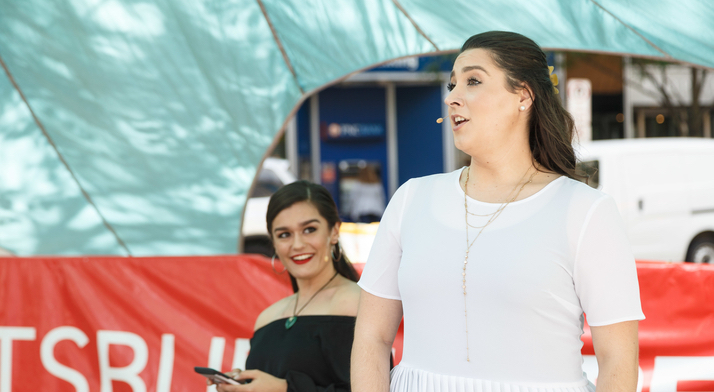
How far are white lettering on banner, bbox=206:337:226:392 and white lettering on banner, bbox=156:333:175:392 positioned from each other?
19 centimetres

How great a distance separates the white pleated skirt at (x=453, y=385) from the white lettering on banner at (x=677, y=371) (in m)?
1.80

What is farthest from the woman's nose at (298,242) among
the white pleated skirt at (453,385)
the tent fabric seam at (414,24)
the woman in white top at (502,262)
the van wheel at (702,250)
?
the van wheel at (702,250)

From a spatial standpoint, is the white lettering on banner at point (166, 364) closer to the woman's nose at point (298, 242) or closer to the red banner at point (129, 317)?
the red banner at point (129, 317)

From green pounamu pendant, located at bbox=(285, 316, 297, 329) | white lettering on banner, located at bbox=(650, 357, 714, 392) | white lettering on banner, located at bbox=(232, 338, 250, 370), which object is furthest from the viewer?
white lettering on banner, located at bbox=(232, 338, 250, 370)

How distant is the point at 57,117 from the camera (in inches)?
165

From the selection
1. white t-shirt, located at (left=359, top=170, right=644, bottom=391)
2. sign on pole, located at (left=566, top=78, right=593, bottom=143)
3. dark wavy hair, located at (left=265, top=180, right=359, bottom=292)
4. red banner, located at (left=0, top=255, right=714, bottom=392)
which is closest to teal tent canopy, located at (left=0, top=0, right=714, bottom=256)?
red banner, located at (left=0, top=255, right=714, bottom=392)

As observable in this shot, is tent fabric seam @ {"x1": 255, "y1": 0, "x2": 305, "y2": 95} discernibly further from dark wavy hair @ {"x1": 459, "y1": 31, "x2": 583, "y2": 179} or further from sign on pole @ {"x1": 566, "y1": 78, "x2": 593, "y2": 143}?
sign on pole @ {"x1": 566, "y1": 78, "x2": 593, "y2": 143}

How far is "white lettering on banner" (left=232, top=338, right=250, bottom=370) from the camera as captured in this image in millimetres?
3438

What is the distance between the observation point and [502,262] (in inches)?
61.9

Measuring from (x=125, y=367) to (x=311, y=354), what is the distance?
141 cm

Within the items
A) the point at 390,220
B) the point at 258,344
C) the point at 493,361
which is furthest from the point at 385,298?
the point at 258,344

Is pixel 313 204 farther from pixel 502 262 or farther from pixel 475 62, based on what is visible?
pixel 502 262

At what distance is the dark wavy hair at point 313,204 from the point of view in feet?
9.64

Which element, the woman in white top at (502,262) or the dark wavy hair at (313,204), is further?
the dark wavy hair at (313,204)
